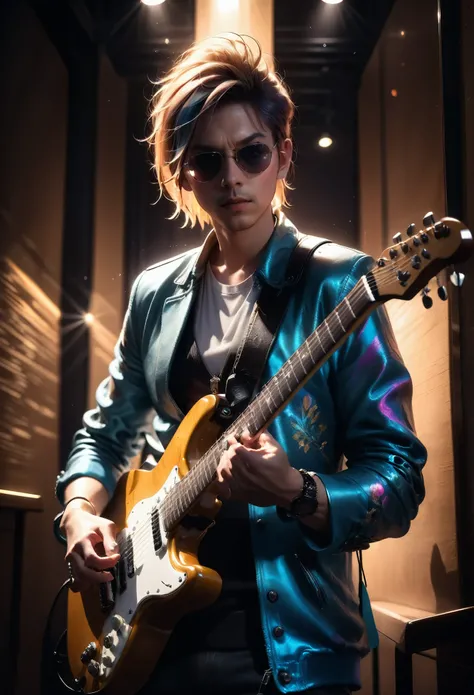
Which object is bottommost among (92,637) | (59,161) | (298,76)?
(92,637)

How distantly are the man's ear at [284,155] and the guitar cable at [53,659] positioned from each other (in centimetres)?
95

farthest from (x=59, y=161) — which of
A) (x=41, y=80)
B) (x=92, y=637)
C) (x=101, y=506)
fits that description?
(x=92, y=637)

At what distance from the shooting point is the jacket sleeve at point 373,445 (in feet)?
4.37

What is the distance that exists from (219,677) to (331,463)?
0.41 meters

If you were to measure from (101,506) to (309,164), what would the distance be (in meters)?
1.09

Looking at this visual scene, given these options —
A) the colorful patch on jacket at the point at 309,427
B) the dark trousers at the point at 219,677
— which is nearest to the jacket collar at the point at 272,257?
the colorful patch on jacket at the point at 309,427

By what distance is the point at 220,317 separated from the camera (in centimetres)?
170

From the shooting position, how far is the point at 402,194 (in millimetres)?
2123

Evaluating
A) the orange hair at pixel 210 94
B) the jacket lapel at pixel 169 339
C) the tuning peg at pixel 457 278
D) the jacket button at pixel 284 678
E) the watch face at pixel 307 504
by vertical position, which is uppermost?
the orange hair at pixel 210 94

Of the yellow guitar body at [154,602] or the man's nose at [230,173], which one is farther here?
the man's nose at [230,173]

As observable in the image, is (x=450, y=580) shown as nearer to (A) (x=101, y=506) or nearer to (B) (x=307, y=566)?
(B) (x=307, y=566)

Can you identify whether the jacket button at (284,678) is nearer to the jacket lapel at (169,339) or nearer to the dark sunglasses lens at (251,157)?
the jacket lapel at (169,339)

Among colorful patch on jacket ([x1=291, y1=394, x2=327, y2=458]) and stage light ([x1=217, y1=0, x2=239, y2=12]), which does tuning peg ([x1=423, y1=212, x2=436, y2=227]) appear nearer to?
colorful patch on jacket ([x1=291, y1=394, x2=327, y2=458])

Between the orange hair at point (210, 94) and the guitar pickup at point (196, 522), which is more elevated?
the orange hair at point (210, 94)
